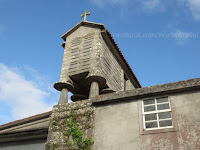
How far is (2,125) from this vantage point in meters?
8.70

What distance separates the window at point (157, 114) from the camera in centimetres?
597

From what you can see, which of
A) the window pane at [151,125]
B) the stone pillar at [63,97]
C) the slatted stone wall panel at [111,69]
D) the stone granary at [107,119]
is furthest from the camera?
the slatted stone wall panel at [111,69]

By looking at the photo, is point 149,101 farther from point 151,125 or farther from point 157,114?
point 151,125

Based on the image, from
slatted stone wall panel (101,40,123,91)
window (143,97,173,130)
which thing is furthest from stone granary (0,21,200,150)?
slatted stone wall panel (101,40,123,91)

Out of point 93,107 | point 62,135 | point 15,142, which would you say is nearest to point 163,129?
point 93,107

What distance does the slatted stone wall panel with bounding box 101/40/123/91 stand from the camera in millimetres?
9282

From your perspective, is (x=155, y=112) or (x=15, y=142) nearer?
(x=155, y=112)

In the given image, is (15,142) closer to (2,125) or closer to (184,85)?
(2,125)

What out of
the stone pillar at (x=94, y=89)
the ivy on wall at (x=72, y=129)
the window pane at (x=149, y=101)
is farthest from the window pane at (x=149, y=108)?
the stone pillar at (x=94, y=89)

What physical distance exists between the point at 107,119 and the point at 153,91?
1655 mm

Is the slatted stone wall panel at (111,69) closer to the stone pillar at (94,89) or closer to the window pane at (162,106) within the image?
the stone pillar at (94,89)

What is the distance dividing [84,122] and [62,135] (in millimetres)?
810

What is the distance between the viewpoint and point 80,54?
9.48 meters

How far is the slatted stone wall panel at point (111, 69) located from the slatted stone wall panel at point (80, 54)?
0.62 m
